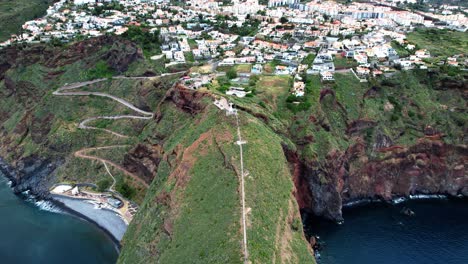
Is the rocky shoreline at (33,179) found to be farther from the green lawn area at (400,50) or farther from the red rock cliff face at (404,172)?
the green lawn area at (400,50)

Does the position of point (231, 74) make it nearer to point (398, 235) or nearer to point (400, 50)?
point (398, 235)

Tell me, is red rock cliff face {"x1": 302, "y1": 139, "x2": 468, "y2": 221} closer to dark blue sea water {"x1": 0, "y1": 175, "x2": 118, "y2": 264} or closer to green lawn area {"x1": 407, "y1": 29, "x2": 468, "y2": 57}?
green lawn area {"x1": 407, "y1": 29, "x2": 468, "y2": 57}

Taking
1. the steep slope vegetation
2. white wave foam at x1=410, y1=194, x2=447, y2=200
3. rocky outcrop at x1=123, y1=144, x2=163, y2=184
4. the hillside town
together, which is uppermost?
the hillside town

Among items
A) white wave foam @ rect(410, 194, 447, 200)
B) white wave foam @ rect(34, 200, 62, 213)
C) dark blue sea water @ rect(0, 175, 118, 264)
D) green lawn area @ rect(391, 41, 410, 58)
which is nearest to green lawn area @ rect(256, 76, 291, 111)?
white wave foam @ rect(410, 194, 447, 200)

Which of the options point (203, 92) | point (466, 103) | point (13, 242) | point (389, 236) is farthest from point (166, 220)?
point (466, 103)

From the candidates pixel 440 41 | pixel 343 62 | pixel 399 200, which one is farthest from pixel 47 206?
pixel 440 41
